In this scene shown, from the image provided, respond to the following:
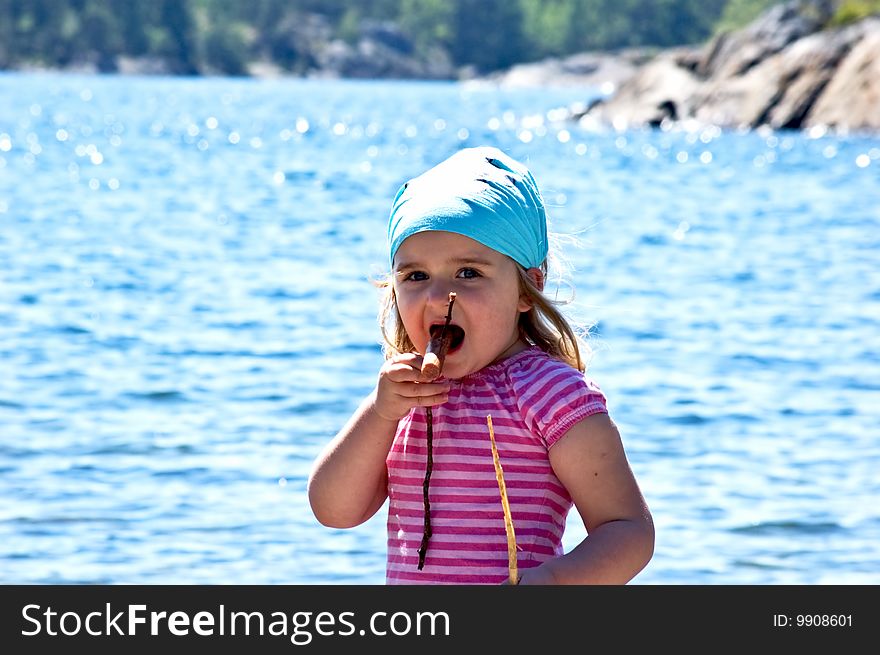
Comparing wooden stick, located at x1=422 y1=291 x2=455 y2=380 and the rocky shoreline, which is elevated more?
the rocky shoreline

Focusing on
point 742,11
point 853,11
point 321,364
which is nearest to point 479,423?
point 321,364

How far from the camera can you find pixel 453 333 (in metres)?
2.44

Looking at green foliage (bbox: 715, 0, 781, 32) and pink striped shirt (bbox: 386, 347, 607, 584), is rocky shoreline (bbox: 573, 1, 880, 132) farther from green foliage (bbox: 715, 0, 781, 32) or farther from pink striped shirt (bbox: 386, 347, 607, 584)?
green foliage (bbox: 715, 0, 781, 32)

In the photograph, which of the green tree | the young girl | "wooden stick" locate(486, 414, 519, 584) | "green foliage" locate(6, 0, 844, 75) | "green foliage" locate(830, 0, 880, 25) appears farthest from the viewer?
the green tree

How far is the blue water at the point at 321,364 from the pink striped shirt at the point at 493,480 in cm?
54

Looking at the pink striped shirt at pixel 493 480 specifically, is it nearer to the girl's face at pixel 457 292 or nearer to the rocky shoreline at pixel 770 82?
the girl's face at pixel 457 292

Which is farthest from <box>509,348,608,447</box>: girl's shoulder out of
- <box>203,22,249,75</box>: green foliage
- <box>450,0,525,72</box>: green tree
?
<box>450,0,525,72</box>: green tree

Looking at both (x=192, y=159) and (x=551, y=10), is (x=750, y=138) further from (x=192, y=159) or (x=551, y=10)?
(x=551, y=10)

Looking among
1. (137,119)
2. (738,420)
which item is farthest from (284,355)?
(137,119)

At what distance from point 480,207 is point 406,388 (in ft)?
1.07

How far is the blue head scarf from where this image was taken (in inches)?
95.7

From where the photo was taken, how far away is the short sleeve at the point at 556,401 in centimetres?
235

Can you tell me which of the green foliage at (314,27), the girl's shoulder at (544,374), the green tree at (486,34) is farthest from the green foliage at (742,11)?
the girl's shoulder at (544,374)

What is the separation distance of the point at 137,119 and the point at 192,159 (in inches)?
739
